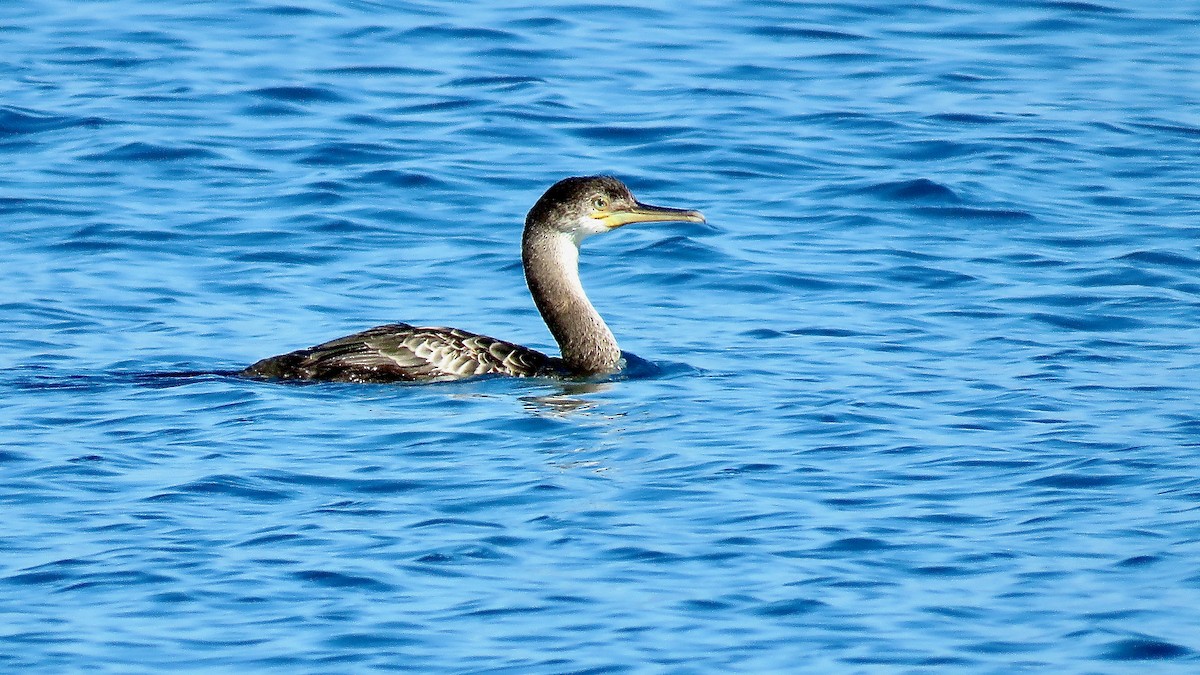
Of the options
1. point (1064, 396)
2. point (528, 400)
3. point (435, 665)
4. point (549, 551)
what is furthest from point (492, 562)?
point (1064, 396)

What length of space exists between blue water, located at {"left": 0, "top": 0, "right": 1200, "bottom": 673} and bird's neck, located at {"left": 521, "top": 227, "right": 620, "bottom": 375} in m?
0.28

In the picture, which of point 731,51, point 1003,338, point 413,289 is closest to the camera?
point 1003,338

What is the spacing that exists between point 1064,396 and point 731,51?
10265 mm

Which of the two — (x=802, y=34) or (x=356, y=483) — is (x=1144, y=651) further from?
(x=802, y=34)

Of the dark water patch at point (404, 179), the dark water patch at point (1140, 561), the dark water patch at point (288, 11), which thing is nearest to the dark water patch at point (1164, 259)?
the dark water patch at point (404, 179)

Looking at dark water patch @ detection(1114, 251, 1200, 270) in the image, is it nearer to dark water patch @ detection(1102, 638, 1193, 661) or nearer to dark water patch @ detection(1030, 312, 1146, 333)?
dark water patch @ detection(1030, 312, 1146, 333)

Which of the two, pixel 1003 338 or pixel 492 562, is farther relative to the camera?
pixel 1003 338

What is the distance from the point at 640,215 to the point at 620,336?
2.69 feet

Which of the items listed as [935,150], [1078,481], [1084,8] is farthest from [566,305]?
[1084,8]

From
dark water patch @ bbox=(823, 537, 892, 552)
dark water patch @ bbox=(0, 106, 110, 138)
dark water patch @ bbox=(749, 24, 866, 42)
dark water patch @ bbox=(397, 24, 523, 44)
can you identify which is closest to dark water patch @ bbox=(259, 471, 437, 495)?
dark water patch @ bbox=(823, 537, 892, 552)

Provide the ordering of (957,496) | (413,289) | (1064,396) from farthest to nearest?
(413,289), (1064,396), (957,496)

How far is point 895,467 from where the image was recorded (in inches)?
371

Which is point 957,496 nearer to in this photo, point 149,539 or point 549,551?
point 549,551

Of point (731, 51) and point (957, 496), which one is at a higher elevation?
point (731, 51)
